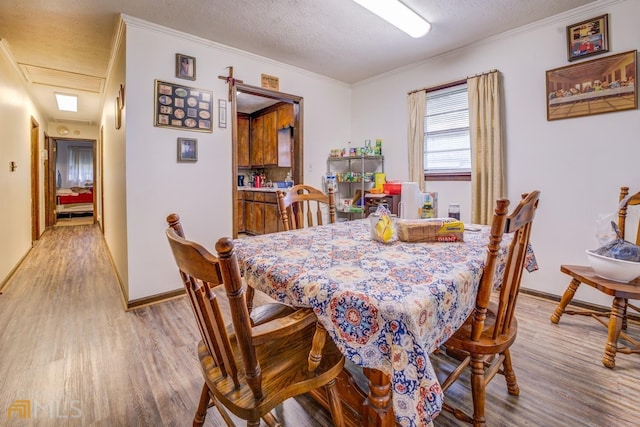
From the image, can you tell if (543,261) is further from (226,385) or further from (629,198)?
(226,385)

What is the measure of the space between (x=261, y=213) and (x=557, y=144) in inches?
157

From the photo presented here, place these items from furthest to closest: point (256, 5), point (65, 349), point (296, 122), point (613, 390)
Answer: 1. point (296, 122)
2. point (256, 5)
3. point (65, 349)
4. point (613, 390)

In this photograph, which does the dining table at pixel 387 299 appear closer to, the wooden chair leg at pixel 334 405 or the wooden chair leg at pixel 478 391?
the wooden chair leg at pixel 334 405

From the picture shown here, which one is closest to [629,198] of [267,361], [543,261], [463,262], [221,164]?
[543,261]

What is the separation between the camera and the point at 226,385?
0.95 m

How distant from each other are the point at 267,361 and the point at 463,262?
804 millimetres

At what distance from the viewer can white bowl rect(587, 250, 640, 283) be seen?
1.74 meters

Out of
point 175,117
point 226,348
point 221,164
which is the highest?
point 175,117

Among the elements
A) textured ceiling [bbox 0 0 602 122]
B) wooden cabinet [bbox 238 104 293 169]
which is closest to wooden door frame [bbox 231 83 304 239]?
textured ceiling [bbox 0 0 602 122]

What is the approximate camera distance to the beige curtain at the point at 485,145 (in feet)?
9.61

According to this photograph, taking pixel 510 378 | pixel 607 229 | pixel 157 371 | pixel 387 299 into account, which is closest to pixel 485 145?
pixel 607 229

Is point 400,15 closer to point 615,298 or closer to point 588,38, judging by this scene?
point 588,38

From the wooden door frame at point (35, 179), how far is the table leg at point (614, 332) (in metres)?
6.86

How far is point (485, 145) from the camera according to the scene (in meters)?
3.01
